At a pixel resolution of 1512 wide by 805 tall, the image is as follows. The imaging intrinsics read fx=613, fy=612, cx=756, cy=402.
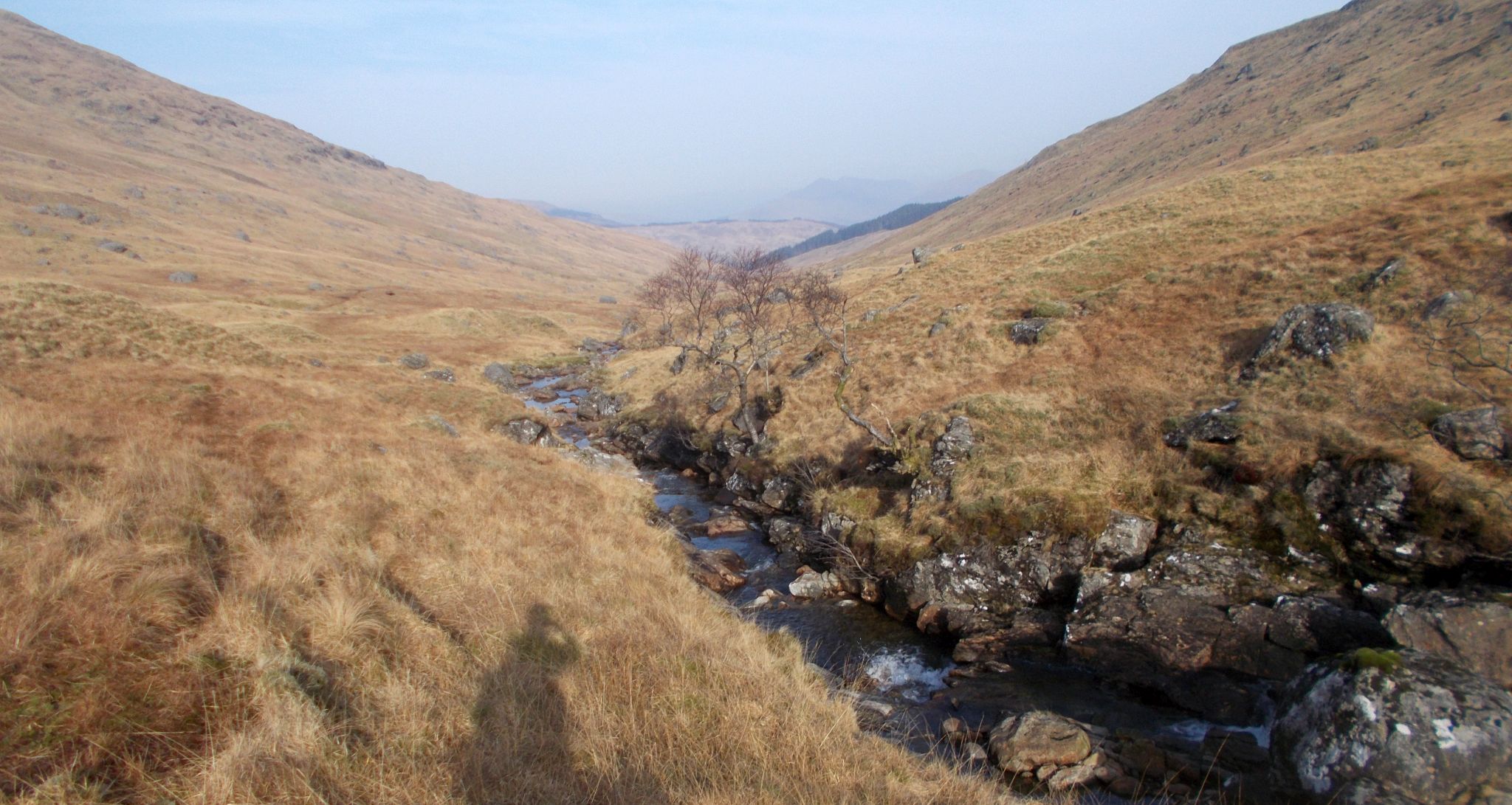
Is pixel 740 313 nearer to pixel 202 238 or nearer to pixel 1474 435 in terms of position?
pixel 1474 435

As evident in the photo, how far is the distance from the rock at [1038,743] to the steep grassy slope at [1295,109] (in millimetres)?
70311

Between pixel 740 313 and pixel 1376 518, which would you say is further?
pixel 740 313

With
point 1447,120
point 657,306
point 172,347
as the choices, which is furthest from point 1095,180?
point 172,347

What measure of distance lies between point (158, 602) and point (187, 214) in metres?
166

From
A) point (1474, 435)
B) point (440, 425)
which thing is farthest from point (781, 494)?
point (1474, 435)

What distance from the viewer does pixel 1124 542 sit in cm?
1750

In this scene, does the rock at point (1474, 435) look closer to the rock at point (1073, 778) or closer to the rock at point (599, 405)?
the rock at point (1073, 778)

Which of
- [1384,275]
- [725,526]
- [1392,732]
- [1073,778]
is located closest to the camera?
[1392,732]

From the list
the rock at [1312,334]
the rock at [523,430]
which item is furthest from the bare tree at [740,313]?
the rock at [1312,334]

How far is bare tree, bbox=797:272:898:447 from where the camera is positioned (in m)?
25.5

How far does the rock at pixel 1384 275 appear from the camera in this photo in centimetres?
2370

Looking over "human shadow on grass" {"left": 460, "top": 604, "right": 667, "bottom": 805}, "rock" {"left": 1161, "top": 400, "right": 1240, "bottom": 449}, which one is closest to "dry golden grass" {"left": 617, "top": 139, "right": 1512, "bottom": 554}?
"rock" {"left": 1161, "top": 400, "right": 1240, "bottom": 449}

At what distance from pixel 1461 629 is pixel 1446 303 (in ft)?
49.8

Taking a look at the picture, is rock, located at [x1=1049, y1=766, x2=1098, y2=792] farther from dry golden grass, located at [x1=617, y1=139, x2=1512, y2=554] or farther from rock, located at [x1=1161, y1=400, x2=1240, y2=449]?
rock, located at [x1=1161, y1=400, x2=1240, y2=449]
